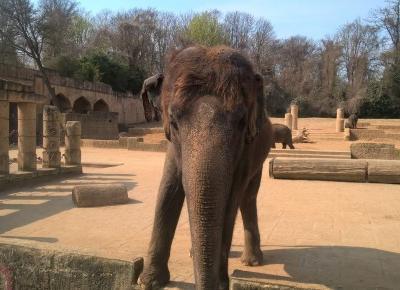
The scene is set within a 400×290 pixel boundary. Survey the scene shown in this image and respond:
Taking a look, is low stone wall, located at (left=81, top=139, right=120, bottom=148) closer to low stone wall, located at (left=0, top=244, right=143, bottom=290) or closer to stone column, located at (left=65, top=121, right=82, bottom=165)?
stone column, located at (left=65, top=121, right=82, bottom=165)

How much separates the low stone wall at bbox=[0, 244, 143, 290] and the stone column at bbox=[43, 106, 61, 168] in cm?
973

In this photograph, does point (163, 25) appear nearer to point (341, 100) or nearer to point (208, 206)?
point (341, 100)

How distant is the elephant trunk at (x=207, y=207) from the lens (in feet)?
9.32

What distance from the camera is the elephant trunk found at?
284cm

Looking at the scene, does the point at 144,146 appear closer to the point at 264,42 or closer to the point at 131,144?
the point at 131,144

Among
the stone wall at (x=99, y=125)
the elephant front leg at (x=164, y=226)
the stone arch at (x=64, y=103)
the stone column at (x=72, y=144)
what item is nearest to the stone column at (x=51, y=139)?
the stone column at (x=72, y=144)

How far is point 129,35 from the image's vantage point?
60.8m

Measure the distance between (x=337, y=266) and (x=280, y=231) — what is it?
A: 1.81 m

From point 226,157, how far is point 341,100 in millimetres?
52227

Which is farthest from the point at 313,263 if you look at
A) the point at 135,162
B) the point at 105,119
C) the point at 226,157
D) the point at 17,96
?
the point at 105,119

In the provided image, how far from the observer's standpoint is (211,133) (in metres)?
2.94

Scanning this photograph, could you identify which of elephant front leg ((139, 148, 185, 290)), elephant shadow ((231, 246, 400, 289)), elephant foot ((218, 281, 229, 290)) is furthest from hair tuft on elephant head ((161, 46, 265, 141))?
elephant shadow ((231, 246, 400, 289))

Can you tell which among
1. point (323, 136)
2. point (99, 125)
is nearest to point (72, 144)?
point (99, 125)

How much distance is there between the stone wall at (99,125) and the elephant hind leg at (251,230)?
3020cm
